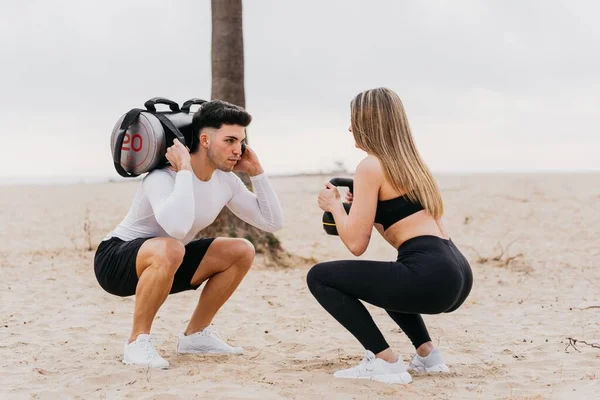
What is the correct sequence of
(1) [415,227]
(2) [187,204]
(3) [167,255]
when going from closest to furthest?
(1) [415,227] → (2) [187,204] → (3) [167,255]

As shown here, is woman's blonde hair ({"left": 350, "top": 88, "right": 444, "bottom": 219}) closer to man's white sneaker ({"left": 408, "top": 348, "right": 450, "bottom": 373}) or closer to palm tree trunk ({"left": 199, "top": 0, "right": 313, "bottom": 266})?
man's white sneaker ({"left": 408, "top": 348, "right": 450, "bottom": 373})

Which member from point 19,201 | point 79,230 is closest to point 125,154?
point 79,230

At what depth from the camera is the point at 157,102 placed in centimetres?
437

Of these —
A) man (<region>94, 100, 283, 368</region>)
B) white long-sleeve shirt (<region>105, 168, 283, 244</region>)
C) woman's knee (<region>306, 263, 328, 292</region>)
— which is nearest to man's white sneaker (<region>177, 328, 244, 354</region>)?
man (<region>94, 100, 283, 368</region>)

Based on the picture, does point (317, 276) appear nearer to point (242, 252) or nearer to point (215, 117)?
point (242, 252)

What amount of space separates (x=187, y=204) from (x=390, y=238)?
1106 mm

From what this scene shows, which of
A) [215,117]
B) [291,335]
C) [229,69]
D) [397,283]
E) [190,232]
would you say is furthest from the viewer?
[229,69]

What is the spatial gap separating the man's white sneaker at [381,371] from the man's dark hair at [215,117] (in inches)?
59.2

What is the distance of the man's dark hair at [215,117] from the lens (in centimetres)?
433

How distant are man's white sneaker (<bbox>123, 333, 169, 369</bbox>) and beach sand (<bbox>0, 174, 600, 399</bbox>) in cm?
7

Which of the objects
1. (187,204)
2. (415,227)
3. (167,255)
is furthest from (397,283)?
(167,255)

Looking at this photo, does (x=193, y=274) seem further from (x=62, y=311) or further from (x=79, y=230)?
(x=79, y=230)

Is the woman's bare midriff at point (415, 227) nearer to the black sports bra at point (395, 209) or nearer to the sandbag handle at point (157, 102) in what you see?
the black sports bra at point (395, 209)

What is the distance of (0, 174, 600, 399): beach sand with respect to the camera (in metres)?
4.02
